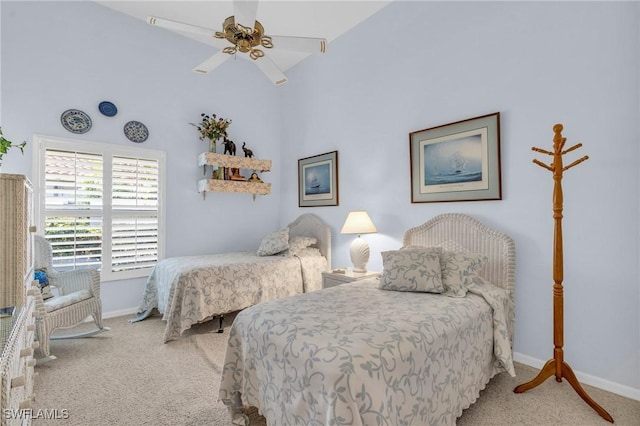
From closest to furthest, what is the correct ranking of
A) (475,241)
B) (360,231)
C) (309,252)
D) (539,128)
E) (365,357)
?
(365,357) → (539,128) → (475,241) → (360,231) → (309,252)

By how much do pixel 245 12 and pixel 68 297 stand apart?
2810 mm

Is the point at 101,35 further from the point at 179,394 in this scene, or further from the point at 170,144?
the point at 179,394

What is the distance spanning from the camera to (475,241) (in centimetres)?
288

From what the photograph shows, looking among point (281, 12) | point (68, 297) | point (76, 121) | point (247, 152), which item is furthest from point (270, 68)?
point (68, 297)

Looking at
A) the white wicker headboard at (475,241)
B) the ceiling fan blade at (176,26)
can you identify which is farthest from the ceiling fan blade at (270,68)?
the white wicker headboard at (475,241)

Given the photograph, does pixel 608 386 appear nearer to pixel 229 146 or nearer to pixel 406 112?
pixel 406 112

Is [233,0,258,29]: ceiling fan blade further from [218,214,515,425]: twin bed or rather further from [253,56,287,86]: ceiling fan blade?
[218,214,515,425]: twin bed

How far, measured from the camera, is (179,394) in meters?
2.25

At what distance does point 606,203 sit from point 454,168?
1141 mm

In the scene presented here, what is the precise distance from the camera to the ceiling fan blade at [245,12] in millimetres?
1926

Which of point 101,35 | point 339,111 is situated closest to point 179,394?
point 339,111

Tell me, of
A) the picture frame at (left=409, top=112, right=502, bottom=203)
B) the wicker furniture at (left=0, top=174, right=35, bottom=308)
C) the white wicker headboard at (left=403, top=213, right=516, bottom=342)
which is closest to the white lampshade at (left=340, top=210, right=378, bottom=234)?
the white wicker headboard at (left=403, top=213, right=516, bottom=342)

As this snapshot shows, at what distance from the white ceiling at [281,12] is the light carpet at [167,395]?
364 centimetres

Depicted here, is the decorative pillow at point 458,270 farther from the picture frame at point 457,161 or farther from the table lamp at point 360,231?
the table lamp at point 360,231
